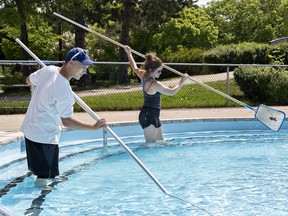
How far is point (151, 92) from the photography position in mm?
8383

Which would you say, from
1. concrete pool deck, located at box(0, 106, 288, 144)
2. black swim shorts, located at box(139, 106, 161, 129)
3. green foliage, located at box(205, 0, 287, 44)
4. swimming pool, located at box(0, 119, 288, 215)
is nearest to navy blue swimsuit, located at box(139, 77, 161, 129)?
black swim shorts, located at box(139, 106, 161, 129)

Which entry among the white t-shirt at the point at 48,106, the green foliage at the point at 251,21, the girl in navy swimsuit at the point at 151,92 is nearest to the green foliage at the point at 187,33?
the green foliage at the point at 251,21

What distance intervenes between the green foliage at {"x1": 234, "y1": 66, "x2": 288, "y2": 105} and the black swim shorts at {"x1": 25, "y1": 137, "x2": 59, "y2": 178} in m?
11.3

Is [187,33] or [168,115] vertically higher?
[187,33]

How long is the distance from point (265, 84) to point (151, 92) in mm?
8382

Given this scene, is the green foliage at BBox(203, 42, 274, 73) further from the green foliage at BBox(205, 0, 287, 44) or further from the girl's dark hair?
the green foliage at BBox(205, 0, 287, 44)

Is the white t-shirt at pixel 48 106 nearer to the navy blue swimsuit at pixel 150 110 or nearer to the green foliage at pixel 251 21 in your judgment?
the navy blue swimsuit at pixel 150 110

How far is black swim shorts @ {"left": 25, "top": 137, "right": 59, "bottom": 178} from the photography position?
5.36 m

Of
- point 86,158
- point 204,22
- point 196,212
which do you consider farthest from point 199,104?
point 204,22

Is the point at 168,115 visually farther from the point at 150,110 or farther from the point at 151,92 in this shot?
the point at 151,92

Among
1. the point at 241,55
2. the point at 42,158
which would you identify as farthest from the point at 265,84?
the point at 241,55

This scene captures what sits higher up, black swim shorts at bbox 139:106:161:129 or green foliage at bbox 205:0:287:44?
green foliage at bbox 205:0:287:44

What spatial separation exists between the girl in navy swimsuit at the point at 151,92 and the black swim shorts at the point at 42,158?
2842 millimetres

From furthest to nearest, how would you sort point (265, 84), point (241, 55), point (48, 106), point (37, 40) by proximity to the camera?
point (37, 40), point (241, 55), point (265, 84), point (48, 106)
